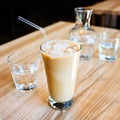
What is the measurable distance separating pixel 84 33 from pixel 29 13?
4.60 ft

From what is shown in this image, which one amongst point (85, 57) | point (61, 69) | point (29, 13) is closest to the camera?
point (61, 69)

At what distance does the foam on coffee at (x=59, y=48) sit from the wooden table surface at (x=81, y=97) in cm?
16

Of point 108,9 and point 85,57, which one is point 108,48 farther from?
point 108,9

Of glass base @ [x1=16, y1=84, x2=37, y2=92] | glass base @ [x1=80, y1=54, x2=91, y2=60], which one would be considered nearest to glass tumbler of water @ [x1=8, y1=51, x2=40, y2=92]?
glass base @ [x1=16, y1=84, x2=37, y2=92]

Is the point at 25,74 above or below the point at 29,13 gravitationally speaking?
above

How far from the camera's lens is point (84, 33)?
1003 mm

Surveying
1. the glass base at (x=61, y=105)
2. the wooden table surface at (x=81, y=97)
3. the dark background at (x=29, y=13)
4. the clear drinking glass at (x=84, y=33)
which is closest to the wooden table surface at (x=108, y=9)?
the dark background at (x=29, y=13)

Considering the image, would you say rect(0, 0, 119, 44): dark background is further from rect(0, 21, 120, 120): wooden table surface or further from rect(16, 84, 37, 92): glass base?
rect(16, 84, 37, 92): glass base

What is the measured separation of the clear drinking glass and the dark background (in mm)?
1198

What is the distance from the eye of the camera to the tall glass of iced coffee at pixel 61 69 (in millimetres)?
566

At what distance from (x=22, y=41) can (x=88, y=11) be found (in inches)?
14.8

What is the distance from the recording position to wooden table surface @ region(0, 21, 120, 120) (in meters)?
0.59

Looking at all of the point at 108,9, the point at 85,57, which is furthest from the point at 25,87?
the point at 108,9

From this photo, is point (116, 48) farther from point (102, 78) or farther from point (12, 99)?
point (12, 99)
